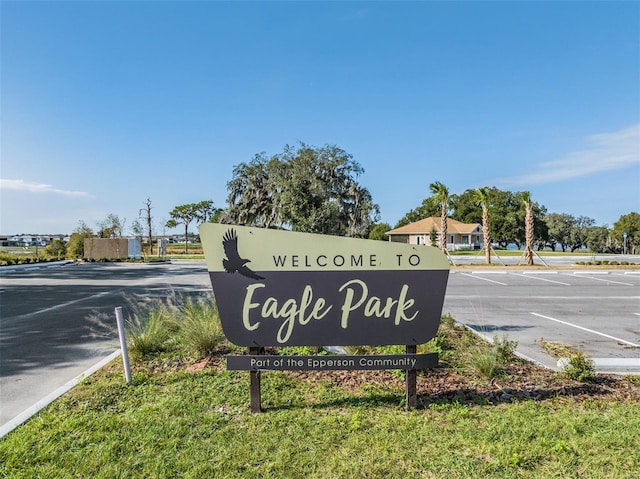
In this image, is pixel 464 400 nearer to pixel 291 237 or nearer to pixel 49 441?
pixel 291 237

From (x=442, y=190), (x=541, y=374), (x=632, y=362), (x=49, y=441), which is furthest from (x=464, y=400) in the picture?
(x=442, y=190)

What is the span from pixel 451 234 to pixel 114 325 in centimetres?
5373

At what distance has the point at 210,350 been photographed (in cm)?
527

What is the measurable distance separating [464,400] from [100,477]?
3.18 metres

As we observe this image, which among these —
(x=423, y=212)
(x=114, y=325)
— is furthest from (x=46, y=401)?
(x=423, y=212)

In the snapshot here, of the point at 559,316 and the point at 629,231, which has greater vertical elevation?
the point at 629,231

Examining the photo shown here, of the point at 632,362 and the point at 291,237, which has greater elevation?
the point at 291,237

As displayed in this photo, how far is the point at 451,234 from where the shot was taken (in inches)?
2223

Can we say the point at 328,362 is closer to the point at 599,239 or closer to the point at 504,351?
the point at 504,351

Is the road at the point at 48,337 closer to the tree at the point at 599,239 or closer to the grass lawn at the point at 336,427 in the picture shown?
the grass lawn at the point at 336,427

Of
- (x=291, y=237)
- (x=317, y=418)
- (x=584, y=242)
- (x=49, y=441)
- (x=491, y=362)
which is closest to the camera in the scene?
(x=49, y=441)

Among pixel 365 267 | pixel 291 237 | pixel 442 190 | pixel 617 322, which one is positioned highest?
pixel 442 190

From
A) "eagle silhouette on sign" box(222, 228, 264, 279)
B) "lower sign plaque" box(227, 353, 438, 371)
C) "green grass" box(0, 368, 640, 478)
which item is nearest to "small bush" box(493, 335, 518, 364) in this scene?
"green grass" box(0, 368, 640, 478)

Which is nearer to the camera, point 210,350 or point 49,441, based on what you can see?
point 49,441
